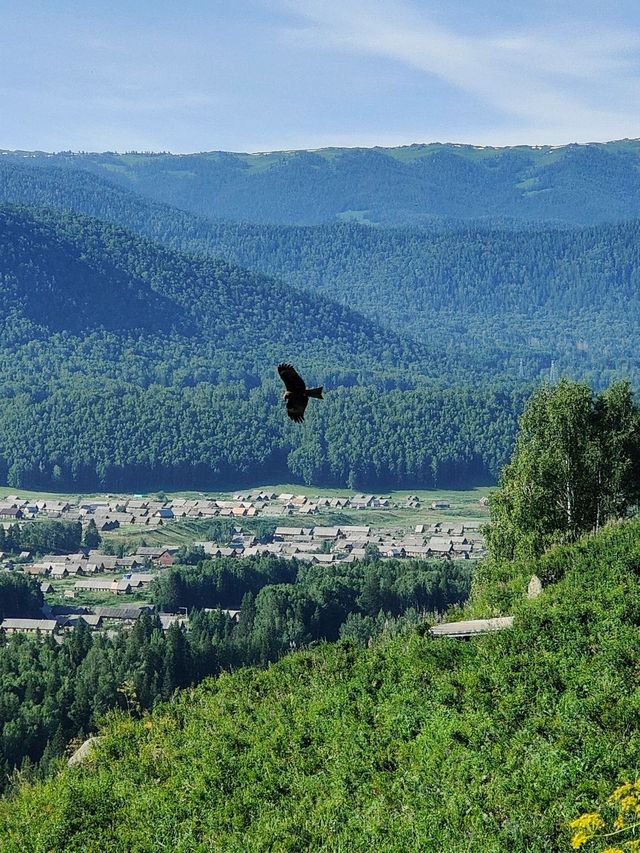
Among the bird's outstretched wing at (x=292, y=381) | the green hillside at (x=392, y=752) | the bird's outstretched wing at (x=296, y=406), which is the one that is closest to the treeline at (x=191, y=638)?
the green hillside at (x=392, y=752)

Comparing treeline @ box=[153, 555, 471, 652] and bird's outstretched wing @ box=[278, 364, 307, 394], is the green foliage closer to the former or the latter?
treeline @ box=[153, 555, 471, 652]

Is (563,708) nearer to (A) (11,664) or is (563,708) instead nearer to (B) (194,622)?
(A) (11,664)

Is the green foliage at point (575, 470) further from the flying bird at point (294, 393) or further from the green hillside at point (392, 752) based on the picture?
the flying bird at point (294, 393)

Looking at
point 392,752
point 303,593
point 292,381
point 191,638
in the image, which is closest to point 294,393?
point 292,381

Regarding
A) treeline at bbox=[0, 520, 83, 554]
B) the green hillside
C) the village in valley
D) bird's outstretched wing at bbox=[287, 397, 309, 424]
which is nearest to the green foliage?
the green hillside

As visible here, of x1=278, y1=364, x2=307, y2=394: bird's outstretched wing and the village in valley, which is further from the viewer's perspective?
the village in valley
